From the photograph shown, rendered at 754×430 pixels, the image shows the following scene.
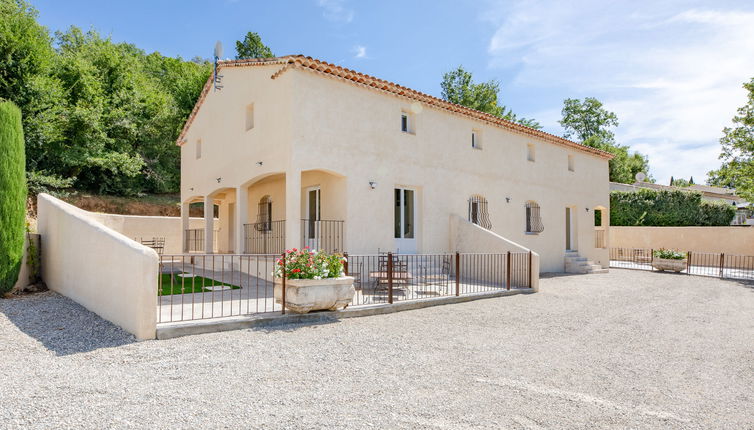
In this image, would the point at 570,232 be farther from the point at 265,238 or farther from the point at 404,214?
the point at 265,238

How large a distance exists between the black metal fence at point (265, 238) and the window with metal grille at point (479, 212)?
7069 mm

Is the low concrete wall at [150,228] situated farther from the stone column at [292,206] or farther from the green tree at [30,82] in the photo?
the stone column at [292,206]

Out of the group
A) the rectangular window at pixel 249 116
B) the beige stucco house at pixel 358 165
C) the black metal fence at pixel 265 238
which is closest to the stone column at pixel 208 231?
the beige stucco house at pixel 358 165

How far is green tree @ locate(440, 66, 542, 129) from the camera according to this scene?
123 feet

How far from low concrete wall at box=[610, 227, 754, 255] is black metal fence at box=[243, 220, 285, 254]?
22.6 metres

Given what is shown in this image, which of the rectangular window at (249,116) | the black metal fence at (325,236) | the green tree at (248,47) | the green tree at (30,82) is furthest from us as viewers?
the green tree at (248,47)

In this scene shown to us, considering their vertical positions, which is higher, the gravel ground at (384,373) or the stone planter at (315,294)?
the stone planter at (315,294)

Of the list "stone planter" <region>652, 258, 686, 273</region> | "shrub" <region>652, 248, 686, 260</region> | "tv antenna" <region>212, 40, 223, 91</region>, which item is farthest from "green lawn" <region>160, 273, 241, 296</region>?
"shrub" <region>652, 248, 686, 260</region>

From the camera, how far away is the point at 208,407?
4109mm

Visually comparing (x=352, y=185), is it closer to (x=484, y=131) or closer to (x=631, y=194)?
(x=484, y=131)

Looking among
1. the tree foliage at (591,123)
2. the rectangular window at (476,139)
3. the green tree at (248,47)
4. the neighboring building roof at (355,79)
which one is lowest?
the rectangular window at (476,139)

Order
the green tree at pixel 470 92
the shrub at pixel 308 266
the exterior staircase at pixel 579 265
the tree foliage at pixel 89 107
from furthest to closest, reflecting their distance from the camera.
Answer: the green tree at pixel 470 92, the tree foliage at pixel 89 107, the exterior staircase at pixel 579 265, the shrub at pixel 308 266

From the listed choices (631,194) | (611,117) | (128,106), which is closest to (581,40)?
(631,194)

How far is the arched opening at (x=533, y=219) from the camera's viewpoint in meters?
17.8
